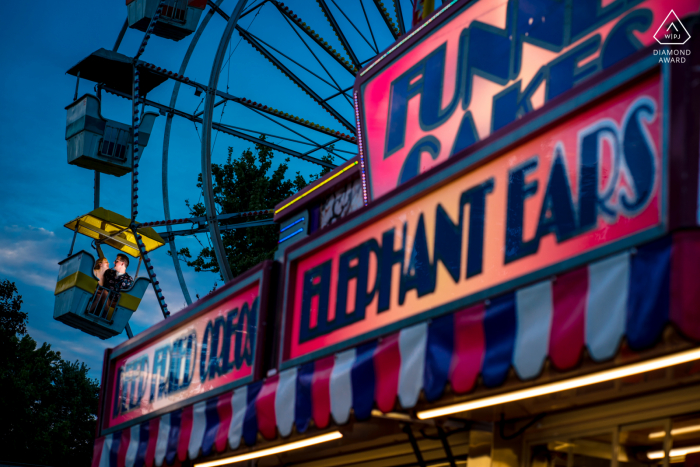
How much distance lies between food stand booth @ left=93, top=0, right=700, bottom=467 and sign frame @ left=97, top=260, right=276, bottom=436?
27 mm

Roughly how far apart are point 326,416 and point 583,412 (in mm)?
1421

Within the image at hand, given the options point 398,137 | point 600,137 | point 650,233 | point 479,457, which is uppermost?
point 398,137

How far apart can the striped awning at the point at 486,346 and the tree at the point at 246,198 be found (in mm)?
20022

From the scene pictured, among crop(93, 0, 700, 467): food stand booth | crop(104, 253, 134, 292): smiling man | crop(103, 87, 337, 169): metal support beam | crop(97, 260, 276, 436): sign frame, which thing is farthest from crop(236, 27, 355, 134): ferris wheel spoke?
crop(93, 0, 700, 467): food stand booth

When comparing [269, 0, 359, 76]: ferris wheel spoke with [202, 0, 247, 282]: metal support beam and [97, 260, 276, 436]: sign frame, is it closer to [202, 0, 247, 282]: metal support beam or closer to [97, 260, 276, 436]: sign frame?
[202, 0, 247, 282]: metal support beam

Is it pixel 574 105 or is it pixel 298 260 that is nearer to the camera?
pixel 574 105

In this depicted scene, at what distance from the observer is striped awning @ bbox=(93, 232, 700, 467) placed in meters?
2.81

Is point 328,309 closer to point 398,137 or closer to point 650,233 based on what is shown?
point 398,137

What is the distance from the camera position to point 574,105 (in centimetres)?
352

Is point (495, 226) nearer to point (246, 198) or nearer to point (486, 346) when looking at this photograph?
point (486, 346)

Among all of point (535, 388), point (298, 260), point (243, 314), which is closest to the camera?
point (535, 388)

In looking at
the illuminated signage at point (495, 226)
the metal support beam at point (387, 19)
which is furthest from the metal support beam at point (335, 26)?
the illuminated signage at point (495, 226)

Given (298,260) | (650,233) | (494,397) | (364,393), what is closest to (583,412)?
(494,397)

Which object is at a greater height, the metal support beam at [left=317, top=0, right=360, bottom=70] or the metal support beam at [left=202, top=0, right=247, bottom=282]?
the metal support beam at [left=317, top=0, right=360, bottom=70]
